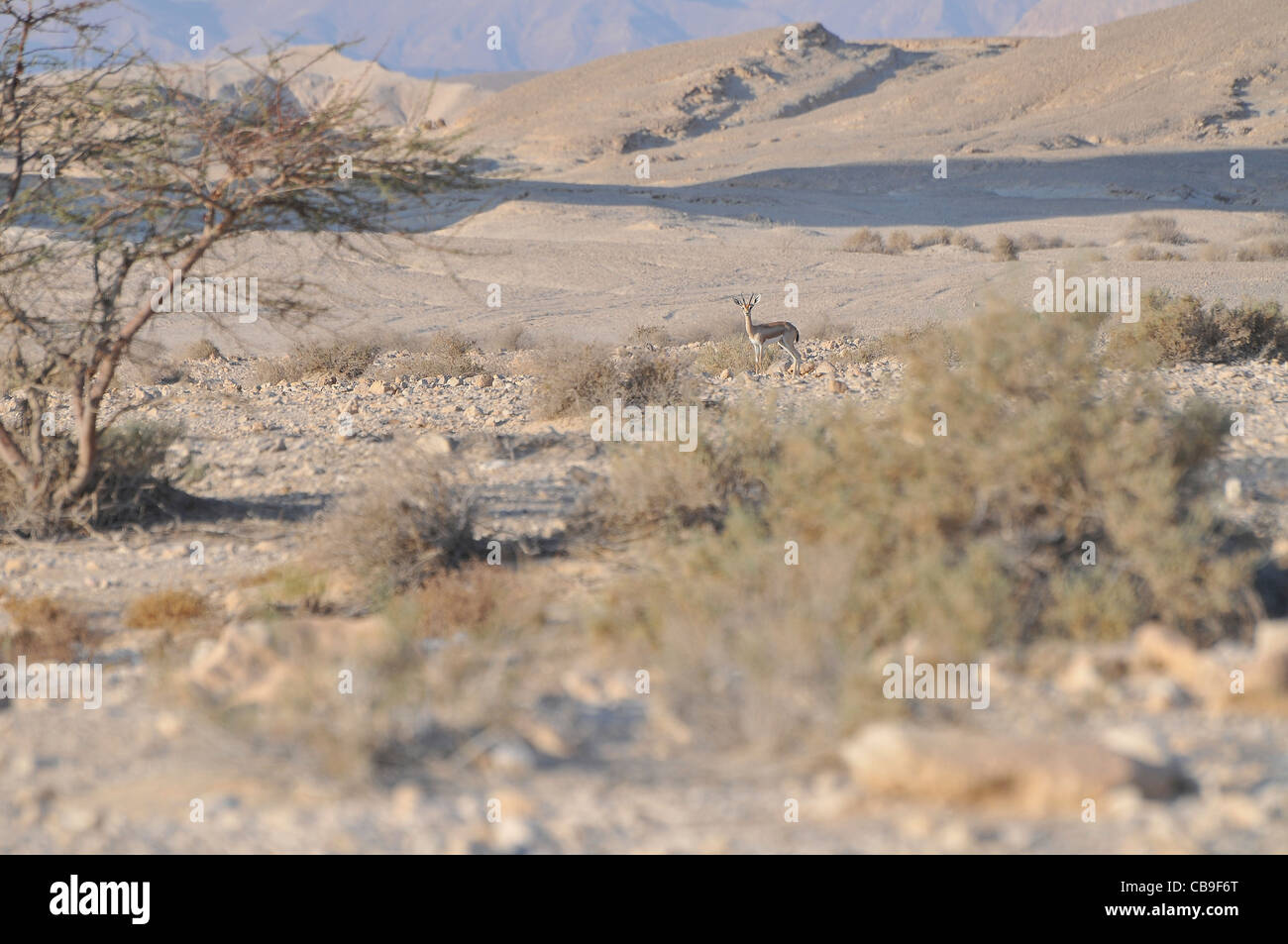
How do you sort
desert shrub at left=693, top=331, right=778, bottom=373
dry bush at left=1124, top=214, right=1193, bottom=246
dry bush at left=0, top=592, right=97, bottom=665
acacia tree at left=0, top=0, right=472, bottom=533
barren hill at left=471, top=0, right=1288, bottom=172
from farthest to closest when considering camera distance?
barren hill at left=471, top=0, right=1288, bottom=172 < dry bush at left=1124, top=214, right=1193, bottom=246 < desert shrub at left=693, top=331, right=778, bottom=373 < acacia tree at left=0, top=0, right=472, bottom=533 < dry bush at left=0, top=592, right=97, bottom=665

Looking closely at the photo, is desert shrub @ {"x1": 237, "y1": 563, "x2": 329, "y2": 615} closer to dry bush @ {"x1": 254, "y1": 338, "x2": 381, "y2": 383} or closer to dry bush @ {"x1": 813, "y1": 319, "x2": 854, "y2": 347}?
dry bush @ {"x1": 254, "y1": 338, "x2": 381, "y2": 383}

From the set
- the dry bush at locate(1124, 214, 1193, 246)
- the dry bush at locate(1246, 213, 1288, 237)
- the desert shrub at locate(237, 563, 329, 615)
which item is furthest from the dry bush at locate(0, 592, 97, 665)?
the dry bush at locate(1246, 213, 1288, 237)

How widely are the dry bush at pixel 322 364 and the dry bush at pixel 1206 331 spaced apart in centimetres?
928

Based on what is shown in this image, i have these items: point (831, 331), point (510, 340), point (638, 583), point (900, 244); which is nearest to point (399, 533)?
point (638, 583)

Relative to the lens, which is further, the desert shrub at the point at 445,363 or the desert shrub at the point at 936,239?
the desert shrub at the point at 936,239

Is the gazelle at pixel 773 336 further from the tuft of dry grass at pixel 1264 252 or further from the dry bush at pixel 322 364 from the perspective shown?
the tuft of dry grass at pixel 1264 252

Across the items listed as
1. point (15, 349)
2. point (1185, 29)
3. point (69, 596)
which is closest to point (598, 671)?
point (69, 596)

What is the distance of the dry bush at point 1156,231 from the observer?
106ft

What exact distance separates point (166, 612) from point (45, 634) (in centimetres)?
63

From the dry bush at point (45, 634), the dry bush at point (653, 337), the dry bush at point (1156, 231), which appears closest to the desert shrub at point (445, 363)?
the dry bush at point (653, 337)

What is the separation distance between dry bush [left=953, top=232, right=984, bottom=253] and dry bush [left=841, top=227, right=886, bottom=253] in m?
1.98

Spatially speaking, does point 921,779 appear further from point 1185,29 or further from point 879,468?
point 1185,29

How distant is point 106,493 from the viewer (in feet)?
28.0

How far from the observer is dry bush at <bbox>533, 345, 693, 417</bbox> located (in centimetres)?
1166
